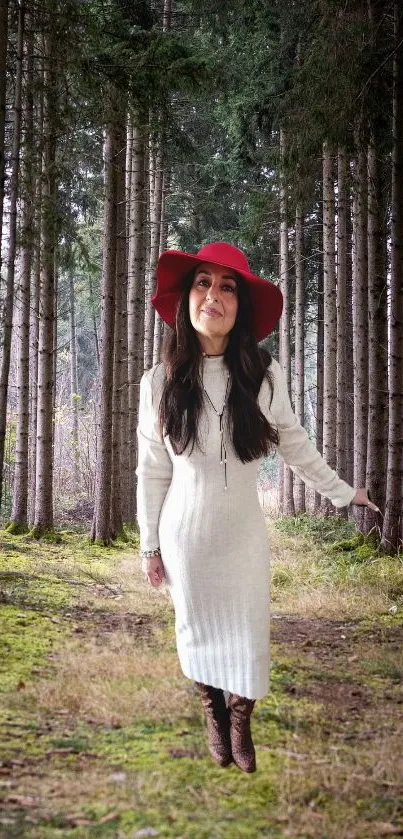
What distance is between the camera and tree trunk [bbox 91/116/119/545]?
34.6ft

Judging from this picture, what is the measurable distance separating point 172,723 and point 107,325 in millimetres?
7078

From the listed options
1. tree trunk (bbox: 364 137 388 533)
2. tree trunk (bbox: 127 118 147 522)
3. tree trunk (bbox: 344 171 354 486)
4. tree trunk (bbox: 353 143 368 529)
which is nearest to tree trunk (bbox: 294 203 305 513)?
tree trunk (bbox: 344 171 354 486)

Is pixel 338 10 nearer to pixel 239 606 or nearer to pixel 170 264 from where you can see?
pixel 170 264

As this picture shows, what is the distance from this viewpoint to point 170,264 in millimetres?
3984

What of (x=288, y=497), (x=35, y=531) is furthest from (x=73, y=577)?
(x=288, y=497)

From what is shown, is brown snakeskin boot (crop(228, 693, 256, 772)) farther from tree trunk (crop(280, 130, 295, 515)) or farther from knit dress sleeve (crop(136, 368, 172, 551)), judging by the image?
tree trunk (crop(280, 130, 295, 515))

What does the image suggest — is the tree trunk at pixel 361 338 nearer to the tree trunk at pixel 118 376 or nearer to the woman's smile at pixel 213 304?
the tree trunk at pixel 118 376

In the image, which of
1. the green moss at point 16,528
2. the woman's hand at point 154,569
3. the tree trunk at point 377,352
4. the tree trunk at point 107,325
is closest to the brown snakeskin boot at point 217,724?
the woman's hand at point 154,569

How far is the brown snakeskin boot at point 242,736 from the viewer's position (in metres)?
3.58

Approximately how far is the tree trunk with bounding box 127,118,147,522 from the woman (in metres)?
8.18

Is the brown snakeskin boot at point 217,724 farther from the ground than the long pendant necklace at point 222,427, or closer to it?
closer to it

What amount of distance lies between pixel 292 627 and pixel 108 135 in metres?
7.19

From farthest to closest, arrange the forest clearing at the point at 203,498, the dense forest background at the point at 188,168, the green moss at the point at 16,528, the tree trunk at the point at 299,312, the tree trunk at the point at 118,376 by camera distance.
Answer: the tree trunk at the point at 299,312, the tree trunk at the point at 118,376, the green moss at the point at 16,528, the dense forest background at the point at 188,168, the forest clearing at the point at 203,498

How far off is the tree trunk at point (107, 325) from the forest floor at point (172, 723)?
9.31ft
